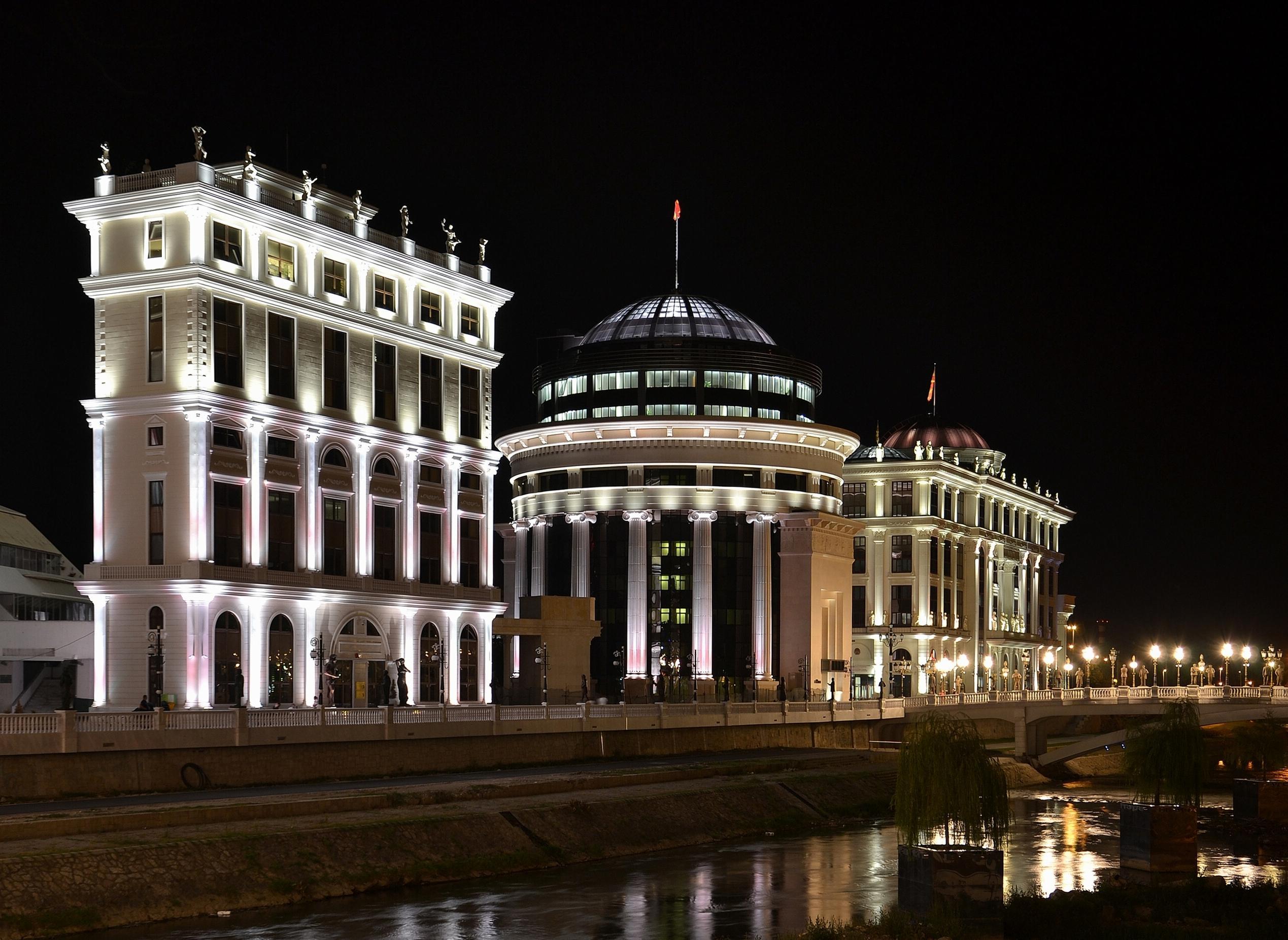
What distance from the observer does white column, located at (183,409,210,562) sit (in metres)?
76.1

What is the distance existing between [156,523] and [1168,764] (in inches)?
1765

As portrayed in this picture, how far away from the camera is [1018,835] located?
71062 millimetres

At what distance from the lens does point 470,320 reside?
9688 cm

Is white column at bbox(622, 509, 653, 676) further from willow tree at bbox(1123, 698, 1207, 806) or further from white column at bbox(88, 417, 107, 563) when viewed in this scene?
willow tree at bbox(1123, 698, 1207, 806)

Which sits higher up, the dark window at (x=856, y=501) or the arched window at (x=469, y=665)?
the dark window at (x=856, y=501)

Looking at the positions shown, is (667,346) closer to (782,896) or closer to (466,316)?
(466,316)

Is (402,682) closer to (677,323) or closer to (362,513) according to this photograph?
(362,513)

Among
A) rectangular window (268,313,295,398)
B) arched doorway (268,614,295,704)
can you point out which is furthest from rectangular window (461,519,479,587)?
rectangular window (268,313,295,398)

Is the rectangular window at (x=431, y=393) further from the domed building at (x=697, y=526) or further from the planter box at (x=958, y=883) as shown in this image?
the planter box at (x=958, y=883)

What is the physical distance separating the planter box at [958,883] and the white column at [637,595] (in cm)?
9328

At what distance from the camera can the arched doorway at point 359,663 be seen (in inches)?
3364

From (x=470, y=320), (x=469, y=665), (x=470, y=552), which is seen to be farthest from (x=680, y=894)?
(x=470, y=320)

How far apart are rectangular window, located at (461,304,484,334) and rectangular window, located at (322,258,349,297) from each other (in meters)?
10.3

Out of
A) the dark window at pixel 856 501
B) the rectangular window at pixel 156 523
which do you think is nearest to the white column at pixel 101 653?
the rectangular window at pixel 156 523
